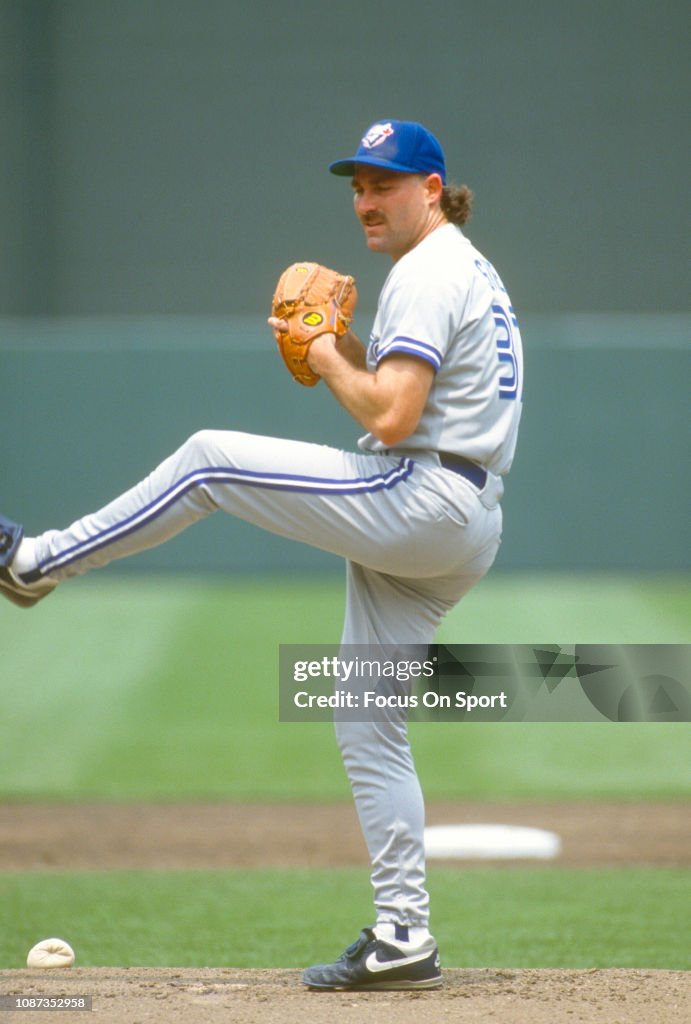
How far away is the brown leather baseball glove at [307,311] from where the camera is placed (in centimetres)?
306

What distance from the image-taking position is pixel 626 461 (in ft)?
40.0

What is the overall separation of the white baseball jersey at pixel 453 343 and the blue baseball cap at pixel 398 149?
17 centimetres

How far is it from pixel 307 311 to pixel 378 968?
1477mm

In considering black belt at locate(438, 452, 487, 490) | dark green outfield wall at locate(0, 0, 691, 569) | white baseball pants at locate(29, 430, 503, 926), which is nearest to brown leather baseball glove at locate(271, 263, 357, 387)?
white baseball pants at locate(29, 430, 503, 926)

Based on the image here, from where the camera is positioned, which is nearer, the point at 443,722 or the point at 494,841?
the point at 494,841

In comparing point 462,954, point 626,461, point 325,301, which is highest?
point 626,461

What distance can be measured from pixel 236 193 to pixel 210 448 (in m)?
12.2

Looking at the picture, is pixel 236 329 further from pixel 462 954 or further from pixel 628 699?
pixel 462 954

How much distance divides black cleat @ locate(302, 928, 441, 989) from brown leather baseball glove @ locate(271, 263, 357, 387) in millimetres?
1281

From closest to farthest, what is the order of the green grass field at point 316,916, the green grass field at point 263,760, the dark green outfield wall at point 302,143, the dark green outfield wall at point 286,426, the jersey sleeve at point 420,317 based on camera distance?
1. the jersey sleeve at point 420,317
2. the green grass field at point 316,916
3. the green grass field at point 263,760
4. the dark green outfield wall at point 286,426
5. the dark green outfield wall at point 302,143

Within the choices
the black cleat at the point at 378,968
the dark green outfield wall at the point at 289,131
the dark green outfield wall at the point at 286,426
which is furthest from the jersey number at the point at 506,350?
the dark green outfield wall at the point at 289,131

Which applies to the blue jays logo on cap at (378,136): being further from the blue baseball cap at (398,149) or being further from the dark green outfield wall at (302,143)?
the dark green outfield wall at (302,143)

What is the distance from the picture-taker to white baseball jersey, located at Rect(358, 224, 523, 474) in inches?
117

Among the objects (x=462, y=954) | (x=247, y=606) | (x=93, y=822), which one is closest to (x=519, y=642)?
(x=247, y=606)
